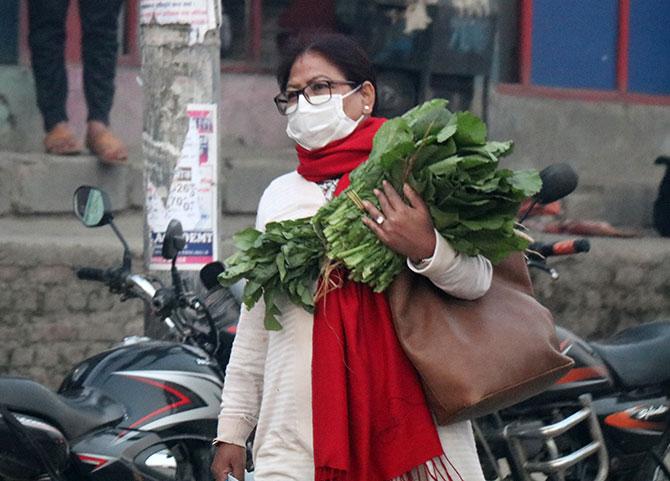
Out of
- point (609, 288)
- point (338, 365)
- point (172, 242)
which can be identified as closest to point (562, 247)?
point (172, 242)

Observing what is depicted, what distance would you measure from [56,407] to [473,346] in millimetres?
1426

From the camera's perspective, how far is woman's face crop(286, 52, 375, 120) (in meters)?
3.45

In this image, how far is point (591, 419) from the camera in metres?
5.23

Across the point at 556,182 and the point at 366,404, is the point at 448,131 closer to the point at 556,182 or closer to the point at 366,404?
the point at 366,404

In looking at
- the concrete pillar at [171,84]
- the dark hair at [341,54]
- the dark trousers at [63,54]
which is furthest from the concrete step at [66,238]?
the dark hair at [341,54]

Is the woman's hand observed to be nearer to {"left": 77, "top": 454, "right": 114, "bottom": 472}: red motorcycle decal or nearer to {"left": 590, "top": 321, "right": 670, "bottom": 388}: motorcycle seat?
{"left": 77, "top": 454, "right": 114, "bottom": 472}: red motorcycle decal

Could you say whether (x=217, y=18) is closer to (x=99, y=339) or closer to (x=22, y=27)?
(x=99, y=339)

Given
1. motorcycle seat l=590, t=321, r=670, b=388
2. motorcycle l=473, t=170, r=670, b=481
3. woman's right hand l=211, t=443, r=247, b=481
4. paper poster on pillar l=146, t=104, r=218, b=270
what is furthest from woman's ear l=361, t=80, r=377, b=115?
motorcycle seat l=590, t=321, r=670, b=388

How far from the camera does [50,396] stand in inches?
160

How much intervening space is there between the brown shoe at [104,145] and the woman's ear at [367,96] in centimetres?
502

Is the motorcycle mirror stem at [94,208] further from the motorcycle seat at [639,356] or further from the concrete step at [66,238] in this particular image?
the concrete step at [66,238]

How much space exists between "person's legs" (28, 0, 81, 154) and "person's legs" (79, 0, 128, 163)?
120 mm

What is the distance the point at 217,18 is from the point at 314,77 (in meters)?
2.04

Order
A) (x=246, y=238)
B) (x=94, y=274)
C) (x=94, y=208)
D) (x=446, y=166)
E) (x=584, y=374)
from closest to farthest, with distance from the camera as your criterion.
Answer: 1. (x=446, y=166)
2. (x=246, y=238)
3. (x=94, y=208)
4. (x=94, y=274)
5. (x=584, y=374)
